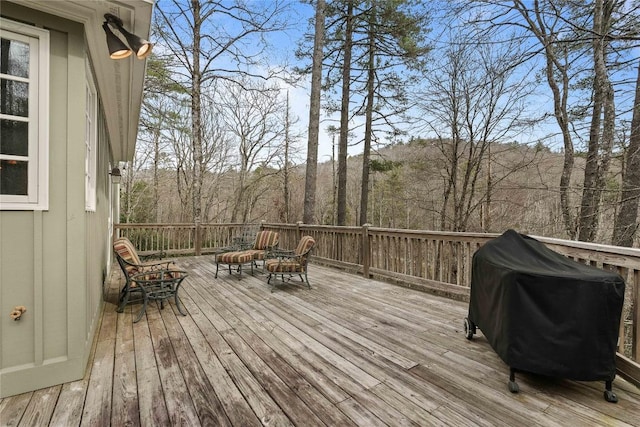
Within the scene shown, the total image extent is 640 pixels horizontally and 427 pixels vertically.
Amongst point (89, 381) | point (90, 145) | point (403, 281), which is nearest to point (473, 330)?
point (403, 281)

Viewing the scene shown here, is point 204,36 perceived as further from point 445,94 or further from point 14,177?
point 14,177

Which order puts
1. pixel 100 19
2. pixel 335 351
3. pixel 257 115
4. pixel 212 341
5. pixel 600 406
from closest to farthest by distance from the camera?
1. pixel 600 406
2. pixel 100 19
3. pixel 335 351
4. pixel 212 341
5. pixel 257 115

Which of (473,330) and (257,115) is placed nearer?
(473,330)

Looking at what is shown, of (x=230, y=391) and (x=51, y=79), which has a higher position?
(x=51, y=79)

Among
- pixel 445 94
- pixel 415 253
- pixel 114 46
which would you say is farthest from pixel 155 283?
pixel 445 94

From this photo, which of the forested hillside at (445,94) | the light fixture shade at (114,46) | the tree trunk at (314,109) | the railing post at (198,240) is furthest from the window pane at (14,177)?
the railing post at (198,240)

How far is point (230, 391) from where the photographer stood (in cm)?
195

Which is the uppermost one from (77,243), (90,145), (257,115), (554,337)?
(257,115)

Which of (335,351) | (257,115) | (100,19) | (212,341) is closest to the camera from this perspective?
(100,19)

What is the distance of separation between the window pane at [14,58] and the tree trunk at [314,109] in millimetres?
6058

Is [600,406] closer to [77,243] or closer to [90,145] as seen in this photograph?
[77,243]

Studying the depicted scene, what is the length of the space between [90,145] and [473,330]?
431 cm

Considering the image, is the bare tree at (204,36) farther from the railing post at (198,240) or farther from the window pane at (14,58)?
the window pane at (14,58)

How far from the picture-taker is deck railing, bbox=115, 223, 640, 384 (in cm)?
219
